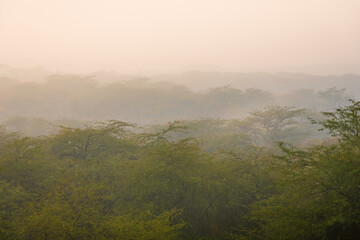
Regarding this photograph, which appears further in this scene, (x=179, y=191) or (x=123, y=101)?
(x=123, y=101)

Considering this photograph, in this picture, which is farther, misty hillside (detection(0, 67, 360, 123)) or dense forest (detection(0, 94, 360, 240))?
misty hillside (detection(0, 67, 360, 123))

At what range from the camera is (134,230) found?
8.86 meters

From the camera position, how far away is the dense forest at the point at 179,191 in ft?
27.2

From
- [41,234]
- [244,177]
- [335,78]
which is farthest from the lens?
[335,78]

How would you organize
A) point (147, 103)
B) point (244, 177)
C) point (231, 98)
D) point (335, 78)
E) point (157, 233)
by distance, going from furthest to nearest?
point (335, 78), point (147, 103), point (231, 98), point (244, 177), point (157, 233)

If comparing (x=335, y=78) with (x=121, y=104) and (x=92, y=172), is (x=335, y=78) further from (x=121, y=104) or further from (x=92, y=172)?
(x=92, y=172)

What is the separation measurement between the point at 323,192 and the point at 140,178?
28.3 ft

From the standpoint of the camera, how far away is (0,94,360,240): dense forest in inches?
327

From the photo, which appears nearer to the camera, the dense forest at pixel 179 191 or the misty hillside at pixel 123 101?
the dense forest at pixel 179 191

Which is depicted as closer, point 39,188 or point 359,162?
point 359,162

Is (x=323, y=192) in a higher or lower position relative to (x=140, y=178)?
higher

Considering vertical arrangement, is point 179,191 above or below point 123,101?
below

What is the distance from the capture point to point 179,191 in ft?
43.3

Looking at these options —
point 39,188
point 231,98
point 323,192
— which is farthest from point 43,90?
point 323,192
